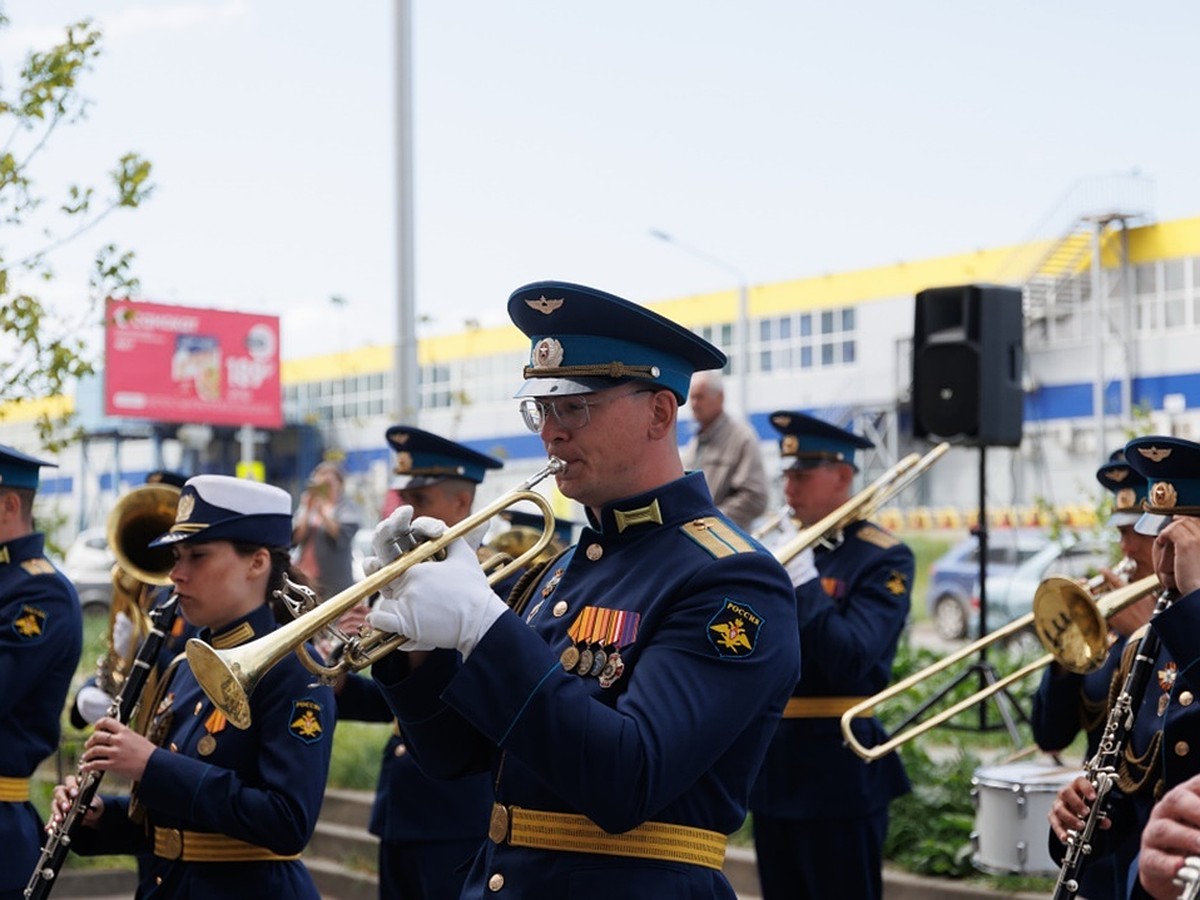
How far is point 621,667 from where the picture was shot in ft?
10.3

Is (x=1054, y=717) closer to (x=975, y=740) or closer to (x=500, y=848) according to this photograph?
(x=500, y=848)

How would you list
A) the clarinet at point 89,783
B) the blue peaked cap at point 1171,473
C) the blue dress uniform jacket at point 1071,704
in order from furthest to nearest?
1. the blue dress uniform jacket at point 1071,704
2. the clarinet at point 89,783
3. the blue peaked cap at point 1171,473

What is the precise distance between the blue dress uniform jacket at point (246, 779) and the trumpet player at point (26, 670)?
73cm

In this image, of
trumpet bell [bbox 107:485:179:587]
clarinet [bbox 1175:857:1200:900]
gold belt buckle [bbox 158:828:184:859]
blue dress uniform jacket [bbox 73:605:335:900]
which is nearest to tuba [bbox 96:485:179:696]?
trumpet bell [bbox 107:485:179:587]

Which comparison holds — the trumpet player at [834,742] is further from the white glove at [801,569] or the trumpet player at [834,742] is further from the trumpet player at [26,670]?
the trumpet player at [26,670]

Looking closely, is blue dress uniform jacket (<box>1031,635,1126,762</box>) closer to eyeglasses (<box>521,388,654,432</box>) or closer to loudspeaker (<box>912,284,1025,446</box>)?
eyeglasses (<box>521,388,654,432</box>)

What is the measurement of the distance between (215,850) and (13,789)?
116cm

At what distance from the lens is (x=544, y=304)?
10.8 feet

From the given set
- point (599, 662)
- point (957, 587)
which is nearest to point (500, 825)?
point (599, 662)

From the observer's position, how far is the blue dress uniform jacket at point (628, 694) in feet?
9.50

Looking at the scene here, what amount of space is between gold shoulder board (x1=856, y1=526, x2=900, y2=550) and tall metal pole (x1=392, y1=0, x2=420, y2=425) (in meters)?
5.52

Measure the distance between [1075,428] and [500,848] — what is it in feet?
104

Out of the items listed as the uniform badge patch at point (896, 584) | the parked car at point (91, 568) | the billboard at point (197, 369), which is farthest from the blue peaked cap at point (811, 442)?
the billboard at point (197, 369)

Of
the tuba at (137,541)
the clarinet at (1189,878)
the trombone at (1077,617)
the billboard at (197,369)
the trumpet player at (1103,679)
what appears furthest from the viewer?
the billboard at (197,369)
